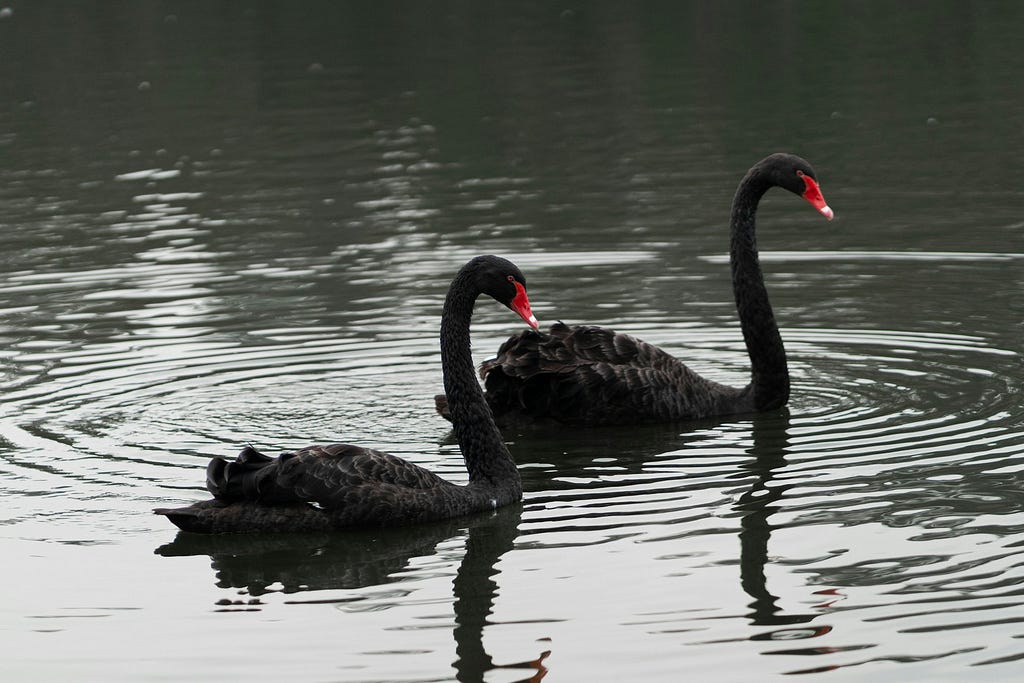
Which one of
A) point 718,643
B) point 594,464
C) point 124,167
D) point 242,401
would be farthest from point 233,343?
point 124,167

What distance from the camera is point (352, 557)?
7.32 meters

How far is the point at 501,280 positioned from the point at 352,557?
148 cm

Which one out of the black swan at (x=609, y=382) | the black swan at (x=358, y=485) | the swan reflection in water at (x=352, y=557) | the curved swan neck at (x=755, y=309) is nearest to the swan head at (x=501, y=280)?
the black swan at (x=358, y=485)

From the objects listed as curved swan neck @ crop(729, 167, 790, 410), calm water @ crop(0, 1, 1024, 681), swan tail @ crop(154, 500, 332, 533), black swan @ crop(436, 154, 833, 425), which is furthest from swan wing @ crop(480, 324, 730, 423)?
swan tail @ crop(154, 500, 332, 533)

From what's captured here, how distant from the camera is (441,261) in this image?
14.2 meters

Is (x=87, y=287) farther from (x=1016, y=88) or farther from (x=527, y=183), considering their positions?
(x=1016, y=88)

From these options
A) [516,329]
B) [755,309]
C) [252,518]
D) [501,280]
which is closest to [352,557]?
[252,518]

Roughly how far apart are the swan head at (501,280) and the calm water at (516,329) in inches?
38.6

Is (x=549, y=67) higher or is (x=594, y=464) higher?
(x=549, y=67)

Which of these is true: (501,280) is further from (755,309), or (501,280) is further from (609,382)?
(755,309)

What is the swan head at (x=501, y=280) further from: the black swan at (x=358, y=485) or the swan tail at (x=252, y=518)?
the swan tail at (x=252, y=518)

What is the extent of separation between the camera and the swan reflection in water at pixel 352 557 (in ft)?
22.3

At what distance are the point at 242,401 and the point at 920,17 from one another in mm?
23514

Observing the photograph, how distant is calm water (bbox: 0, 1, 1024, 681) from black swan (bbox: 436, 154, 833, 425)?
0.18 m
